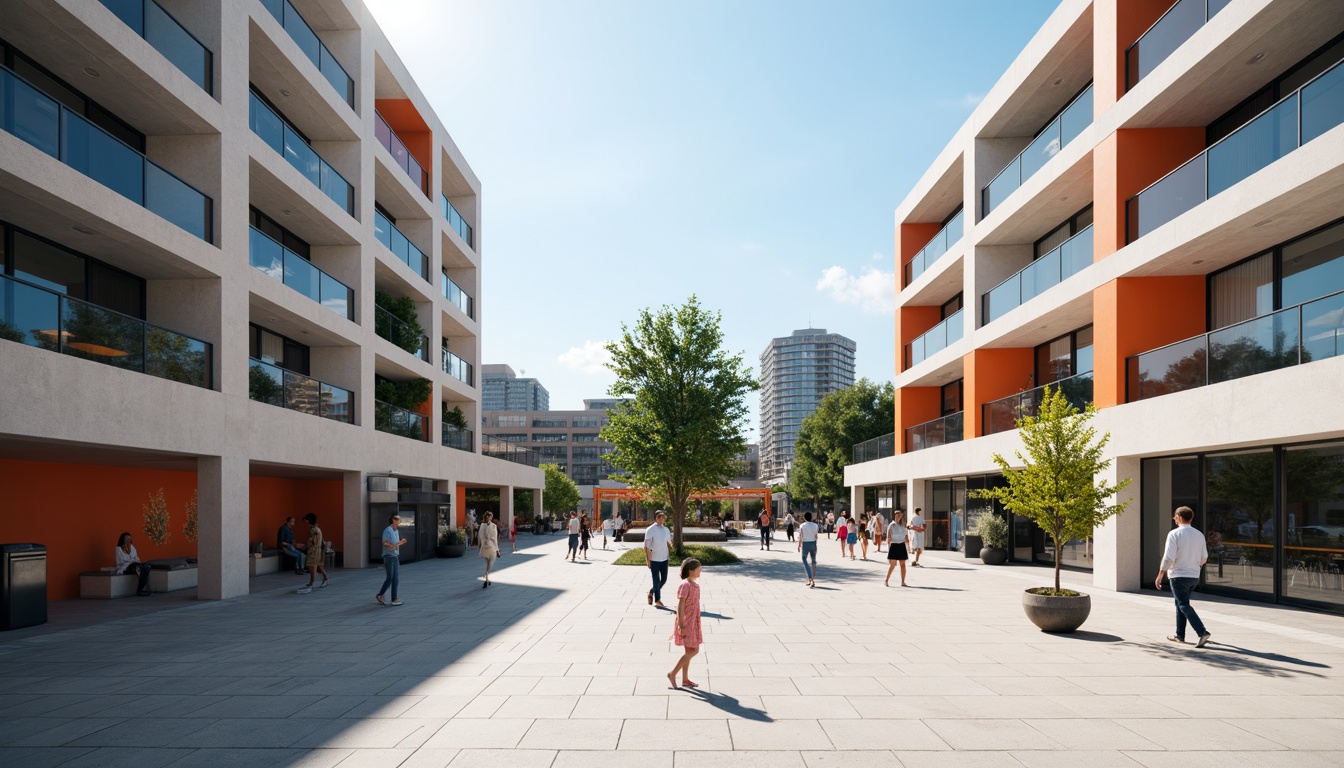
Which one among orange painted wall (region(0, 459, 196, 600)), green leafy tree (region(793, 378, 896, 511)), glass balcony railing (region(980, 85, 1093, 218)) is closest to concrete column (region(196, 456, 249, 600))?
orange painted wall (region(0, 459, 196, 600))

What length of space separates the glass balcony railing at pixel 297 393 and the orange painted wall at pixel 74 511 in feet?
12.2

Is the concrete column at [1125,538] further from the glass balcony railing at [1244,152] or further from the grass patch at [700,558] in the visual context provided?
the grass patch at [700,558]

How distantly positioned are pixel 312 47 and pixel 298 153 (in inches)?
135

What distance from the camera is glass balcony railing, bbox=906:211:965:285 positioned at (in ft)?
88.4

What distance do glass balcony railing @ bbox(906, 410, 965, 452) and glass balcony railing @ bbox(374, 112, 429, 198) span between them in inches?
825

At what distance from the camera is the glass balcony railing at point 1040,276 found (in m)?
18.3

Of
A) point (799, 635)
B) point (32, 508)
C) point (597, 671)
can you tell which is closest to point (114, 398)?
point (32, 508)

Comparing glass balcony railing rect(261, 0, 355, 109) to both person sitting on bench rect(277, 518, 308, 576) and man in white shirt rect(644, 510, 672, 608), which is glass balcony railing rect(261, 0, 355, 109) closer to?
person sitting on bench rect(277, 518, 308, 576)

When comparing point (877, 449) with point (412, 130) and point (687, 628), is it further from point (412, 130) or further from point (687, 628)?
point (687, 628)

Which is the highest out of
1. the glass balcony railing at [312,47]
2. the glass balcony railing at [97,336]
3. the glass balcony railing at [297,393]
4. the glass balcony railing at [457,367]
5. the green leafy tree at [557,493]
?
the glass balcony railing at [312,47]

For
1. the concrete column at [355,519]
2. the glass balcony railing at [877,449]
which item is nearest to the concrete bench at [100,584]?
the concrete column at [355,519]

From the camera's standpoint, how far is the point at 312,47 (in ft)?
67.8

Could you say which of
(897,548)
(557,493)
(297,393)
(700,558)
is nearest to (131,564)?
(297,393)

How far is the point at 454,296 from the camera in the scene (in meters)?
34.0
